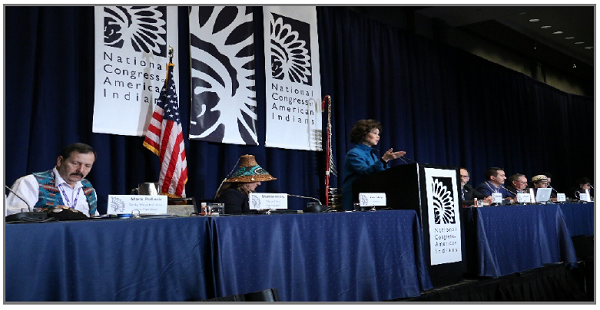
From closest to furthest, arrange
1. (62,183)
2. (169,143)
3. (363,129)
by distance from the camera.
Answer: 1. (62,183)
2. (363,129)
3. (169,143)

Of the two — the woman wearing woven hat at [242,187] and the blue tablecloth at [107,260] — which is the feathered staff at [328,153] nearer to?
the woman wearing woven hat at [242,187]

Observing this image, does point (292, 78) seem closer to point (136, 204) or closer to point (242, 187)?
point (242, 187)

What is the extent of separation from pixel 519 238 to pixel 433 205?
2.66ft

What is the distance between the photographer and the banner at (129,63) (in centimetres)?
344

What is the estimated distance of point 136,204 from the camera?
68.2 inches

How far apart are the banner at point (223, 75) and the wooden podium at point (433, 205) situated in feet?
5.03

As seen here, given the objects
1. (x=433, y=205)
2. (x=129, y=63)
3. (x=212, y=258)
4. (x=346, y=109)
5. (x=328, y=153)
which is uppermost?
(x=129, y=63)

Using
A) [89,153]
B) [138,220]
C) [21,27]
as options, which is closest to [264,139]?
[21,27]

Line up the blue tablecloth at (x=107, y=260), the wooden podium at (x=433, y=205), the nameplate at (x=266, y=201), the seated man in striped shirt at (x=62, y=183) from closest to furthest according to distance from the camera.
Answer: the blue tablecloth at (x=107, y=260)
the nameplate at (x=266, y=201)
the seated man in striped shirt at (x=62, y=183)
the wooden podium at (x=433, y=205)

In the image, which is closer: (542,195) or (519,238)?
(519,238)

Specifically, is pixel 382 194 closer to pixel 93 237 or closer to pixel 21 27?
pixel 93 237

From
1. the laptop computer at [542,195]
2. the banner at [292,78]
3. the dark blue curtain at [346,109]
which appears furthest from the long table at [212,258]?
the banner at [292,78]

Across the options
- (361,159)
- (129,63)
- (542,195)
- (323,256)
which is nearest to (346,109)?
(542,195)

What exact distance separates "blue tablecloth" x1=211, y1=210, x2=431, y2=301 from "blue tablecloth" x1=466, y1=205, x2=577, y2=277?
58 centimetres
